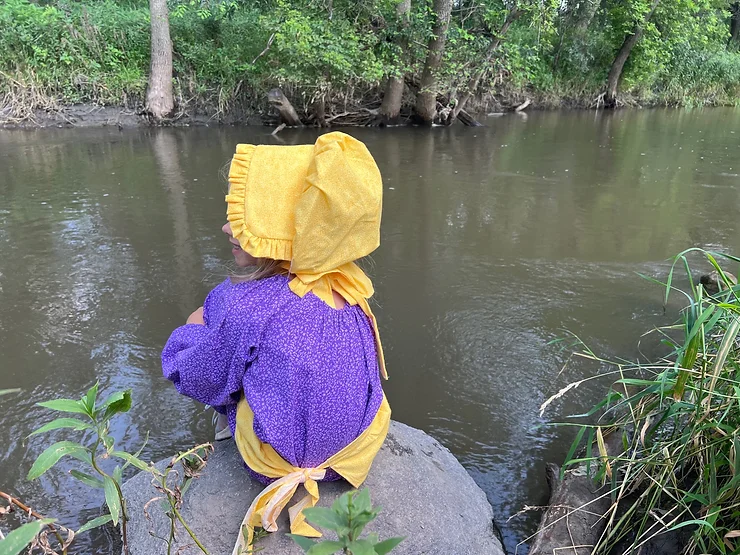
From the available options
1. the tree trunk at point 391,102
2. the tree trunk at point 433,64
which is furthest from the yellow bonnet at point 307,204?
the tree trunk at point 391,102

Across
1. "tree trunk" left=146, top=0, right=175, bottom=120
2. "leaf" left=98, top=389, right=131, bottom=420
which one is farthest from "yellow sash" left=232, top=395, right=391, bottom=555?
"tree trunk" left=146, top=0, right=175, bottom=120

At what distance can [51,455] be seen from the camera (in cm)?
104

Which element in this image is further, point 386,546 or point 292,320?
point 292,320

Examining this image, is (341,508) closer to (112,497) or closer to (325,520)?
(325,520)

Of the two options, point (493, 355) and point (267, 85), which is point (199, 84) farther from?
point (493, 355)

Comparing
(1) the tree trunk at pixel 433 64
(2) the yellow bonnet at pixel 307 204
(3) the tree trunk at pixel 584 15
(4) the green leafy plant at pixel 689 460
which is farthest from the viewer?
(3) the tree trunk at pixel 584 15

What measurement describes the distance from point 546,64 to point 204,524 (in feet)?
52.8

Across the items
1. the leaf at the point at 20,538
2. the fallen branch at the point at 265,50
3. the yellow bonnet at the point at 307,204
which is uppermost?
the fallen branch at the point at 265,50

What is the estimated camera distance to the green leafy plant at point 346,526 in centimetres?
74

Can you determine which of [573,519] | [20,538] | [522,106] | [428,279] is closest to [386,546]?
[20,538]

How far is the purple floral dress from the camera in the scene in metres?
1.54

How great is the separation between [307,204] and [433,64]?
31.6 feet

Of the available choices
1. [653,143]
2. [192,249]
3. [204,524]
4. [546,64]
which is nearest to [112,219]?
[192,249]

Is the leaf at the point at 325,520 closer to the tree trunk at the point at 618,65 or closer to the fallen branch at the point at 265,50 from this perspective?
the fallen branch at the point at 265,50
